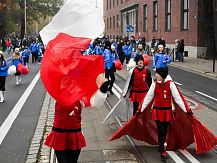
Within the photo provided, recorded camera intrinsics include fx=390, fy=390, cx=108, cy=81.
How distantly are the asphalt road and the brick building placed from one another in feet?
57.8

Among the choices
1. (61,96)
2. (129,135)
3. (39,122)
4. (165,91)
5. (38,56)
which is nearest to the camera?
(61,96)

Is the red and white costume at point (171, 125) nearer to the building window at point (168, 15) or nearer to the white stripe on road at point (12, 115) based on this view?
the white stripe on road at point (12, 115)

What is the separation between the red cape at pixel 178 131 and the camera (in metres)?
6.86

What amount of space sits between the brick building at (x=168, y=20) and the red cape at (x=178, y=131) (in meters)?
24.3

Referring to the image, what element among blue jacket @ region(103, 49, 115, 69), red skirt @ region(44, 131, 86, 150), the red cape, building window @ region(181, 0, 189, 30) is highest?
building window @ region(181, 0, 189, 30)

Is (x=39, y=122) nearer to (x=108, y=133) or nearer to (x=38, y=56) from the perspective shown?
(x=108, y=133)

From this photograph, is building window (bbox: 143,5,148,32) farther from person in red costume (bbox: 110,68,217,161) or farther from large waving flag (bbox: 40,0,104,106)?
large waving flag (bbox: 40,0,104,106)

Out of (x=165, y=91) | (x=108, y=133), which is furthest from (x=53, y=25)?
(x=108, y=133)

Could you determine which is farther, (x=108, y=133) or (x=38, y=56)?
(x=38, y=56)

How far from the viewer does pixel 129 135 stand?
7469mm

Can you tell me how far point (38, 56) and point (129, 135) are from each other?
25063mm

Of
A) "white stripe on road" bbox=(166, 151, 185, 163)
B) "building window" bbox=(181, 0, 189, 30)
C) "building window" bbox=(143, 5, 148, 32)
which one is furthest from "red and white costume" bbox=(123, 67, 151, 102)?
"building window" bbox=(143, 5, 148, 32)

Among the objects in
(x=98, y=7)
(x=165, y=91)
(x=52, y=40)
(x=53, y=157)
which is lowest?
(x=53, y=157)

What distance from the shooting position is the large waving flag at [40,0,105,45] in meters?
4.23
